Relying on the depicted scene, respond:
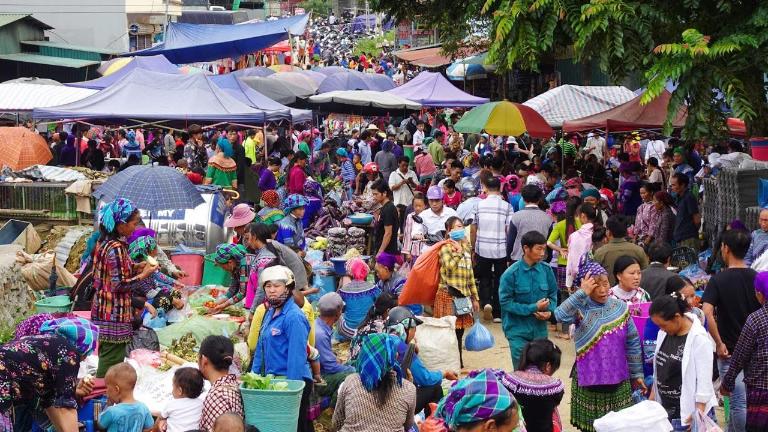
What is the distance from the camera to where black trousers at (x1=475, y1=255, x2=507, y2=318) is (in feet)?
39.3

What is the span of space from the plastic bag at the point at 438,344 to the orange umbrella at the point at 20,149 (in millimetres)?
9052

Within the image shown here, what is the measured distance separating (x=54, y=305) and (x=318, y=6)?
288 feet

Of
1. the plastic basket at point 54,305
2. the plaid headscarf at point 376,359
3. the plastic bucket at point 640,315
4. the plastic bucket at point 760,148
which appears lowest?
the plastic basket at point 54,305

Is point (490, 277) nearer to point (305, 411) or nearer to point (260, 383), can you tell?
point (305, 411)

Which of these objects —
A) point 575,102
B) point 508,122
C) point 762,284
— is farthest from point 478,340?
point 575,102

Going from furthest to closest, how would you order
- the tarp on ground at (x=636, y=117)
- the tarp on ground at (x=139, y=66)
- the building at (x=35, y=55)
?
the building at (x=35, y=55)
the tarp on ground at (x=139, y=66)
the tarp on ground at (x=636, y=117)

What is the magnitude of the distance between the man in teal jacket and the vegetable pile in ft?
7.43

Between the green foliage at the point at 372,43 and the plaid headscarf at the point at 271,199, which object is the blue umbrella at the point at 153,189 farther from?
the green foliage at the point at 372,43

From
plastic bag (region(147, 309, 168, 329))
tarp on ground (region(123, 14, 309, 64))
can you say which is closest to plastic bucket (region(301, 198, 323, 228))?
plastic bag (region(147, 309, 168, 329))

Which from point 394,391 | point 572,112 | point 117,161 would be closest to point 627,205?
point 572,112

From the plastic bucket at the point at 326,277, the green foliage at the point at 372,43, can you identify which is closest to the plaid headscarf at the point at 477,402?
the plastic bucket at the point at 326,277

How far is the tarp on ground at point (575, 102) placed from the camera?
57.8 ft

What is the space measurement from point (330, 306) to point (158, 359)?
1.45m

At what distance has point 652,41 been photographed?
36.3ft
